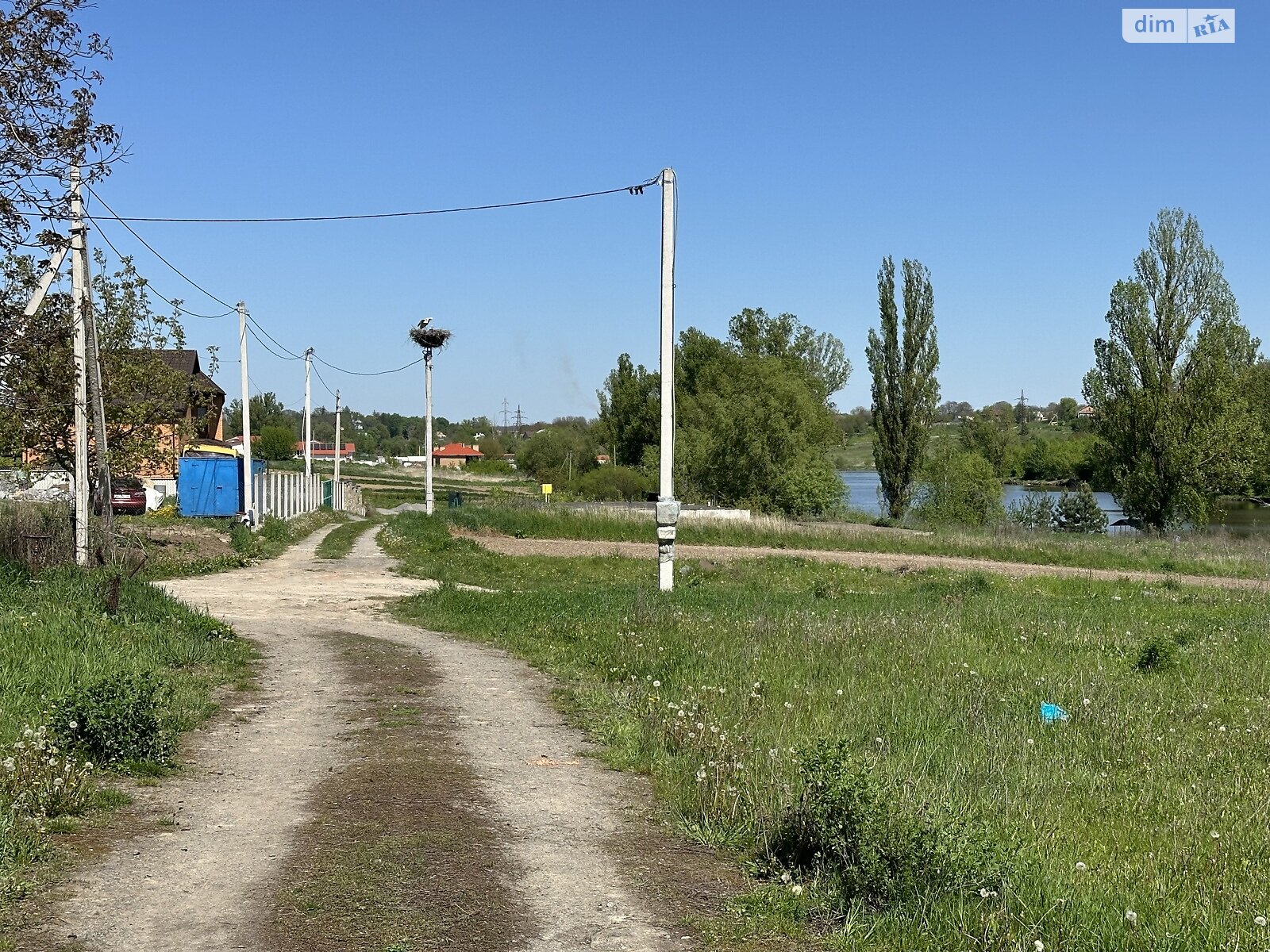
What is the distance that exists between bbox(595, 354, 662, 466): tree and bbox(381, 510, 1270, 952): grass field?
76.8m

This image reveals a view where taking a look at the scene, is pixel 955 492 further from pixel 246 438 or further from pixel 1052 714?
pixel 1052 714

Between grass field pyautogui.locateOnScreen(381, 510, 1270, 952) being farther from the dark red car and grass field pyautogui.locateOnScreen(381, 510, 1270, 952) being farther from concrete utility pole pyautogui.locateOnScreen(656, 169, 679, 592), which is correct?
the dark red car

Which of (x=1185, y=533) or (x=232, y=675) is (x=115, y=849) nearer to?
(x=232, y=675)

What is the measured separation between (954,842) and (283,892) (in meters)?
3.08

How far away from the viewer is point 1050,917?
4.51 m

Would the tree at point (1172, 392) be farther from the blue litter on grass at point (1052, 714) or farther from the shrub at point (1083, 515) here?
the blue litter on grass at point (1052, 714)

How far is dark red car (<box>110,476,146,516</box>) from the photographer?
1387 inches

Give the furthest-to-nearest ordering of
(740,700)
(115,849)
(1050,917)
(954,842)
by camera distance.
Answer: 1. (740,700)
2. (115,849)
3. (954,842)
4. (1050,917)

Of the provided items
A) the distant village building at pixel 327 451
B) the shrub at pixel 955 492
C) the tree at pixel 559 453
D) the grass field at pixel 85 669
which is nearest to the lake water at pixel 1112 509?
the shrub at pixel 955 492

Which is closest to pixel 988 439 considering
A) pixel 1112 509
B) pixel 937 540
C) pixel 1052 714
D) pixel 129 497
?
pixel 1112 509

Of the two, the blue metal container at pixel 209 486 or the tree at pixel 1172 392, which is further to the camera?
the tree at pixel 1172 392

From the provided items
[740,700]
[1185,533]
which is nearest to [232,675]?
[740,700]

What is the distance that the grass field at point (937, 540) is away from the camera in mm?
33938

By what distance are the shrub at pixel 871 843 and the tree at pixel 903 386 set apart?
57.0 metres
